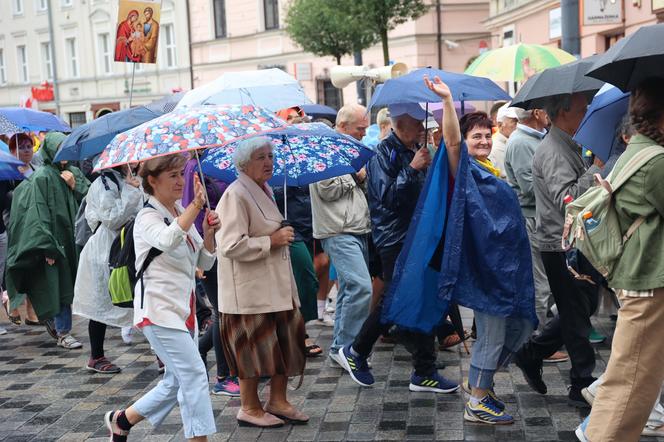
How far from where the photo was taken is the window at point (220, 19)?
40750 millimetres

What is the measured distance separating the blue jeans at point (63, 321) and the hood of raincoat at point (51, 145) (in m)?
1.32

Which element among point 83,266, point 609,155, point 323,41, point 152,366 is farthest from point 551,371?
point 323,41

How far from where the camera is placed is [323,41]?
1038 inches

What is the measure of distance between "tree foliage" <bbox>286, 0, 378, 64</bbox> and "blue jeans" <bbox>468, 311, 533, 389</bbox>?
19067 millimetres

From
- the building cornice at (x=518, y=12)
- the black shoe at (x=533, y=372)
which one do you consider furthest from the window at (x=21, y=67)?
the black shoe at (x=533, y=372)

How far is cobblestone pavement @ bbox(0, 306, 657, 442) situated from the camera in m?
5.53

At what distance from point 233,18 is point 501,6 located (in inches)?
624

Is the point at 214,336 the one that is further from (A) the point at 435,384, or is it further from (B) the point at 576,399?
(B) the point at 576,399

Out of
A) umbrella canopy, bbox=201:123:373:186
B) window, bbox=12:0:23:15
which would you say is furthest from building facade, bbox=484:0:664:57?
window, bbox=12:0:23:15

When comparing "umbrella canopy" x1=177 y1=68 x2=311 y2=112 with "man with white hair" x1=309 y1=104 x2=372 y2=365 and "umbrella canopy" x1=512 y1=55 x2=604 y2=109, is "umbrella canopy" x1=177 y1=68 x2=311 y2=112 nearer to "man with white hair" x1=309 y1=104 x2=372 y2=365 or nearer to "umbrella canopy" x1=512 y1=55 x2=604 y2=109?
"man with white hair" x1=309 y1=104 x2=372 y2=365

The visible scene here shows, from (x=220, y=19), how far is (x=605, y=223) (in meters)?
38.1

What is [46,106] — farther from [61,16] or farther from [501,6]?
[501,6]

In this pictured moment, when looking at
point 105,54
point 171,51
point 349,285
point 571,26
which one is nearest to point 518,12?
point 571,26

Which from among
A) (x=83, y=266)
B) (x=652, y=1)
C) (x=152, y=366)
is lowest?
(x=152, y=366)
